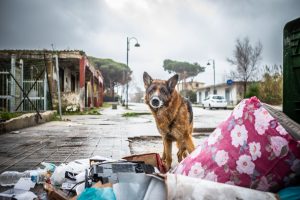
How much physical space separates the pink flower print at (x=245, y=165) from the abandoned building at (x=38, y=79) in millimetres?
11211

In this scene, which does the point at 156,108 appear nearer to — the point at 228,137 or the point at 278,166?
the point at 228,137

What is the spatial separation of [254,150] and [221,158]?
0.22m

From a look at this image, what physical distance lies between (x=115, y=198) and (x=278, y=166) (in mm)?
1030

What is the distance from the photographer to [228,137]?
1.91 meters

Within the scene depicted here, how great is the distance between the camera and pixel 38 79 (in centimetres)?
1365

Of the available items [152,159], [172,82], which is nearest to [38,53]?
[172,82]

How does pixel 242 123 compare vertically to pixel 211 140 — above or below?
above

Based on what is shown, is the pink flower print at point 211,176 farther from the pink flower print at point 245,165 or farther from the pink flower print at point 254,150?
the pink flower print at point 254,150

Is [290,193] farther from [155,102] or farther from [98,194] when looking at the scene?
[155,102]

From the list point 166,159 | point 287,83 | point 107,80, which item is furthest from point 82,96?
point 107,80

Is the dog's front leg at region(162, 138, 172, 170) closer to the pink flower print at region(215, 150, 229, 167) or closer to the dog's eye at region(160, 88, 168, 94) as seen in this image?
the dog's eye at region(160, 88, 168, 94)

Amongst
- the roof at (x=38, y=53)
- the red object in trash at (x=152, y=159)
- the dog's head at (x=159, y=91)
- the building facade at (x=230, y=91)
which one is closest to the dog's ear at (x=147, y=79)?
the dog's head at (x=159, y=91)

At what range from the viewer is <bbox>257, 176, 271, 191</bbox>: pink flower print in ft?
5.65

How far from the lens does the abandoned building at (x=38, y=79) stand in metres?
14.1
